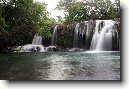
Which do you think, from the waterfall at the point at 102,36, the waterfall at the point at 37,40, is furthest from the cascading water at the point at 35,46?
the waterfall at the point at 102,36

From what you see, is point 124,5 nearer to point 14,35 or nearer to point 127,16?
point 127,16

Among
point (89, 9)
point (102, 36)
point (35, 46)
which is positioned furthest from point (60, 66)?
point (89, 9)

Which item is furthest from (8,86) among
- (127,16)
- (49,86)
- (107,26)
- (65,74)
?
(127,16)

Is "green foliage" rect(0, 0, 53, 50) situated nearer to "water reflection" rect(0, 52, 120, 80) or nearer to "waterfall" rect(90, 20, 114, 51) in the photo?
"water reflection" rect(0, 52, 120, 80)

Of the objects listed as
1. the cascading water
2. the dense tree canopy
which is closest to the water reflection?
the cascading water

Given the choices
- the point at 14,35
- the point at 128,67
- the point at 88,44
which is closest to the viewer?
A: the point at 128,67

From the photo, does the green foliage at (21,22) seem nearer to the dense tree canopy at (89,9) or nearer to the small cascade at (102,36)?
the dense tree canopy at (89,9)

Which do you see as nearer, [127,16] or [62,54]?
[127,16]

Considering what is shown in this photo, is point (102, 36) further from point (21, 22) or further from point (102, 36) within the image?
point (21, 22)
